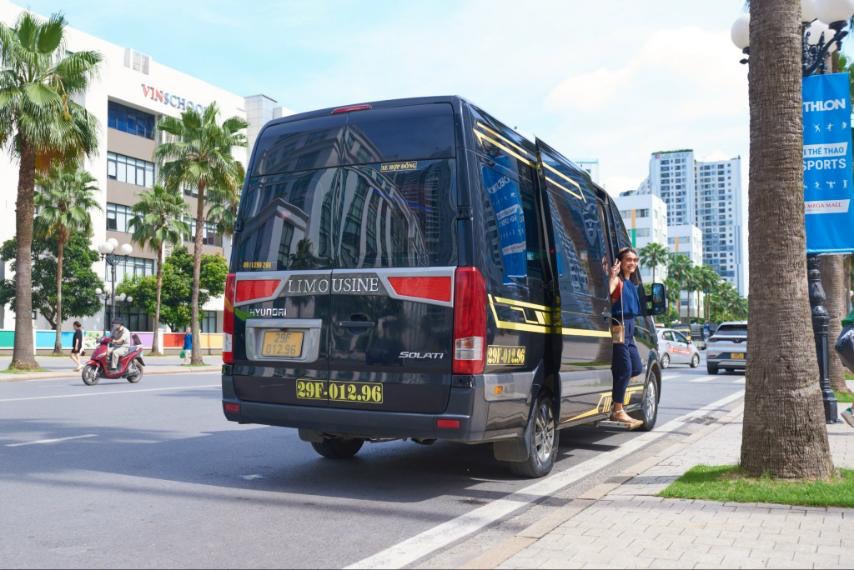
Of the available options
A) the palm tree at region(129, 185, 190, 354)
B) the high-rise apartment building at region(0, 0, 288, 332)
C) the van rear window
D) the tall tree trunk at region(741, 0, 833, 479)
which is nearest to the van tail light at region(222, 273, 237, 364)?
the van rear window

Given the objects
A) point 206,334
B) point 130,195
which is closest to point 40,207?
point 130,195

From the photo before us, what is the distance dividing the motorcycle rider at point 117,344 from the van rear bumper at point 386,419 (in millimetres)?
14636

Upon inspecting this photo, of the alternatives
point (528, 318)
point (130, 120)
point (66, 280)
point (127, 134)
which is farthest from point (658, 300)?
point (130, 120)

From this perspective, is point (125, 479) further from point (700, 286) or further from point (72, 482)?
point (700, 286)

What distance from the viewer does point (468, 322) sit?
19.8 ft

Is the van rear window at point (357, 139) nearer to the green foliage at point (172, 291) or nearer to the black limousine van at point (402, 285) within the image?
the black limousine van at point (402, 285)

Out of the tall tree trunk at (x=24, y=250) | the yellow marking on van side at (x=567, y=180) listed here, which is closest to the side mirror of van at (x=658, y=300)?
the yellow marking on van side at (x=567, y=180)

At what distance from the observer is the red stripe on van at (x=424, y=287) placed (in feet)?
20.1

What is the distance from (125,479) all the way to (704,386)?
57.4ft

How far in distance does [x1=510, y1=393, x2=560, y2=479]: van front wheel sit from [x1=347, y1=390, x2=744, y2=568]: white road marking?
0.13 metres

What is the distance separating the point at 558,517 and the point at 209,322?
63.9m

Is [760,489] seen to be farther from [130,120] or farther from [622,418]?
[130,120]

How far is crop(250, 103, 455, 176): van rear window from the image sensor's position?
6.41 meters

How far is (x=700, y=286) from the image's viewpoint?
431 ft
